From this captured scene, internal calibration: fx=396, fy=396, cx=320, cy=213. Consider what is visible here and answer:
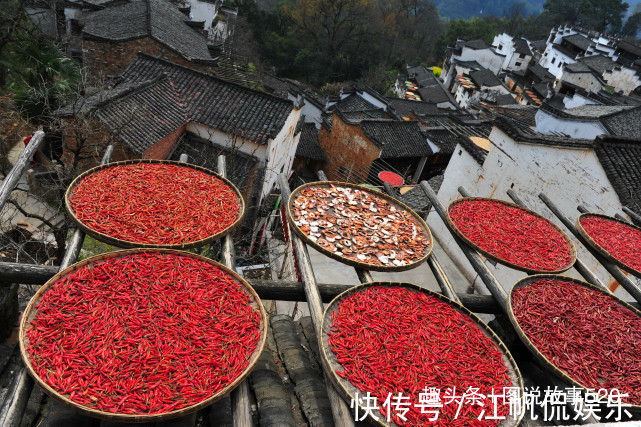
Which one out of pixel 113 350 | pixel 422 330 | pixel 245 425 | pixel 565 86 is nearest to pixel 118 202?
pixel 113 350

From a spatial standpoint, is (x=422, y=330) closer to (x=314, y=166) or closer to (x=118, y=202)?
(x=118, y=202)

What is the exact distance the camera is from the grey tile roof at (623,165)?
29.1ft

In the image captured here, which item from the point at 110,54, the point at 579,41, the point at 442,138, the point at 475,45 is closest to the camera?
the point at 110,54

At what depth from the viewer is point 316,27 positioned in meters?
44.0

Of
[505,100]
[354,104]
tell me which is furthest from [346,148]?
[505,100]

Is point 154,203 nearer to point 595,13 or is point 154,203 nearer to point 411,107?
point 411,107

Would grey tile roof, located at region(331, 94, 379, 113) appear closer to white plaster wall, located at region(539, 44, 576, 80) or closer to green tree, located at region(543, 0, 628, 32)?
white plaster wall, located at region(539, 44, 576, 80)

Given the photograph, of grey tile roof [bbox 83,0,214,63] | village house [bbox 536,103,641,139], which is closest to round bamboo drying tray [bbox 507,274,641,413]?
village house [bbox 536,103,641,139]

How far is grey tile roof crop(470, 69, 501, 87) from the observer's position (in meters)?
43.5

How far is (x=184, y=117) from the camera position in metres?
13.8

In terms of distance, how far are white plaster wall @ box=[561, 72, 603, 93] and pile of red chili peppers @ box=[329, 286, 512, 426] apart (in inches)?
1856

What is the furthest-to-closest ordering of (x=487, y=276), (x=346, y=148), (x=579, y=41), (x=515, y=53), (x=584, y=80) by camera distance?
(x=515, y=53) → (x=579, y=41) → (x=584, y=80) → (x=346, y=148) → (x=487, y=276)

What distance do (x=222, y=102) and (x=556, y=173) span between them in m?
11.1

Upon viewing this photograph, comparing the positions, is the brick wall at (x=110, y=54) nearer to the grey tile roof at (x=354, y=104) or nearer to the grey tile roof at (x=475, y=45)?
the grey tile roof at (x=354, y=104)
